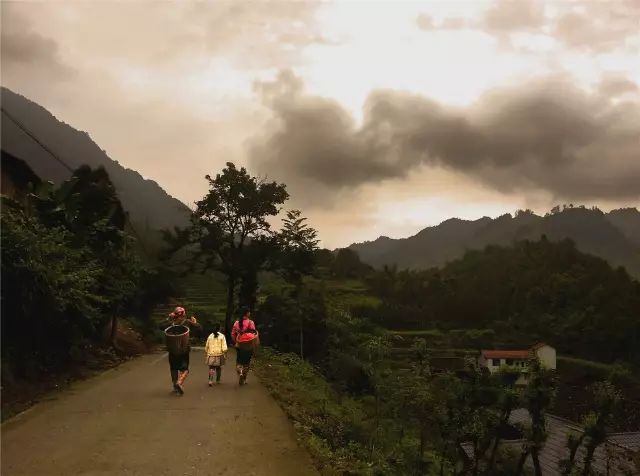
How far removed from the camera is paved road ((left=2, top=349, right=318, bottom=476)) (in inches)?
232

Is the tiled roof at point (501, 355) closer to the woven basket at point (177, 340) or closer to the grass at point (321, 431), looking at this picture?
the grass at point (321, 431)

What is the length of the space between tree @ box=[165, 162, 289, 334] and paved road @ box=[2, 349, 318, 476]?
18.3m

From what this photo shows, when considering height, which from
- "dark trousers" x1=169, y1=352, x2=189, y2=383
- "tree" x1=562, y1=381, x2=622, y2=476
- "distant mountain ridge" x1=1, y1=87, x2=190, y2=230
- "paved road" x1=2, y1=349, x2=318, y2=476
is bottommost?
"tree" x1=562, y1=381, x2=622, y2=476

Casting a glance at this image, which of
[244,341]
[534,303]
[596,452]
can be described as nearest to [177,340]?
[244,341]

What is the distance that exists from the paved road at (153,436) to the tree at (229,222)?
18.3 m

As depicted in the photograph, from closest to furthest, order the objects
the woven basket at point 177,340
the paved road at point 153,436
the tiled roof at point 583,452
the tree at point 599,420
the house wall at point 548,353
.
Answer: the paved road at point 153,436, the woven basket at point 177,340, the tree at point 599,420, the tiled roof at point 583,452, the house wall at point 548,353

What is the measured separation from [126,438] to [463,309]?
326 ft

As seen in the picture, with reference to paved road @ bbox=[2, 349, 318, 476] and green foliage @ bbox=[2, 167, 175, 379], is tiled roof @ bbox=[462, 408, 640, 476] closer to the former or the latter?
paved road @ bbox=[2, 349, 318, 476]

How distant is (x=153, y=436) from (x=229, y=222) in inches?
894

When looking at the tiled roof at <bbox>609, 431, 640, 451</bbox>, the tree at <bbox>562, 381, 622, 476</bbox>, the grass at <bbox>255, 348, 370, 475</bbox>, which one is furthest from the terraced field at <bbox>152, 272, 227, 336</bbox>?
the tiled roof at <bbox>609, 431, 640, 451</bbox>

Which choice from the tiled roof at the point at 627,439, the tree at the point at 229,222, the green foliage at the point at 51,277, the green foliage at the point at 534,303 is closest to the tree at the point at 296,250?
the tree at the point at 229,222

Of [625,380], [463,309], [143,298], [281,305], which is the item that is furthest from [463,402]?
[463,309]

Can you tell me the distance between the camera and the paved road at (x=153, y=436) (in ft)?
19.4

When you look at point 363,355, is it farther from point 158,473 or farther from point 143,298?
point 158,473
